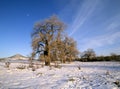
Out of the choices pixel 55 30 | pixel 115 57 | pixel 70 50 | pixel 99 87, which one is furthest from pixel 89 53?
pixel 99 87

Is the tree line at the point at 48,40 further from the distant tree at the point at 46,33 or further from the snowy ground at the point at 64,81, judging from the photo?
the snowy ground at the point at 64,81

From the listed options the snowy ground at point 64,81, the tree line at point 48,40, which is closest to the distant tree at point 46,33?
the tree line at point 48,40

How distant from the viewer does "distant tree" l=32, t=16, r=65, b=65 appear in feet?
74.8

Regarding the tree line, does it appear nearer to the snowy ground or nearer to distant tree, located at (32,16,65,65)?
distant tree, located at (32,16,65,65)

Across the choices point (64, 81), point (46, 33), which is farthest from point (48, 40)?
point (64, 81)

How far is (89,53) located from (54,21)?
57003 millimetres

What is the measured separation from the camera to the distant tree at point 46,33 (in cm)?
2281

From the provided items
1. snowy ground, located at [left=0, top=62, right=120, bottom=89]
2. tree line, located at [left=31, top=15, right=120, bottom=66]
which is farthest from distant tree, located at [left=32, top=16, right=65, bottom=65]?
snowy ground, located at [left=0, top=62, right=120, bottom=89]

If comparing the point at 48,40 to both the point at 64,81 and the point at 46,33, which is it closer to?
the point at 46,33

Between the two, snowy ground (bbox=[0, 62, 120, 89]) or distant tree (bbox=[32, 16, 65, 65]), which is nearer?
snowy ground (bbox=[0, 62, 120, 89])

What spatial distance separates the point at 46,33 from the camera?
23.2 meters

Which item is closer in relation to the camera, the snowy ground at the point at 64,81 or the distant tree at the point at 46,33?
the snowy ground at the point at 64,81

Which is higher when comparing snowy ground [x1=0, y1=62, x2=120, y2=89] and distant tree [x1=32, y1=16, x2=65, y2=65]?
distant tree [x1=32, y1=16, x2=65, y2=65]

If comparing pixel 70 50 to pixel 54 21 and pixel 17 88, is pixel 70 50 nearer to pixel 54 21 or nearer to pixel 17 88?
pixel 54 21
